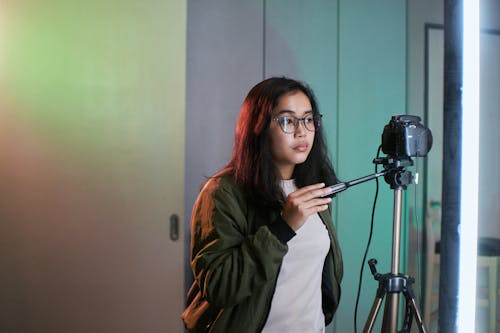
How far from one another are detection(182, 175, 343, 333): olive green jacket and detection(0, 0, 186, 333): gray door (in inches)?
39.2

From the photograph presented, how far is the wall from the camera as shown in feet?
8.15

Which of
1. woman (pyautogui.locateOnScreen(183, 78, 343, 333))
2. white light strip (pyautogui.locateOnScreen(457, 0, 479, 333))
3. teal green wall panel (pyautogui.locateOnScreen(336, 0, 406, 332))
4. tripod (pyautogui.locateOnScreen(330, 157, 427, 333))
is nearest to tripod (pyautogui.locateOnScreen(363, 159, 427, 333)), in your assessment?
tripod (pyautogui.locateOnScreen(330, 157, 427, 333))

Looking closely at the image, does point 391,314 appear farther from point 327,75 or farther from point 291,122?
point 327,75

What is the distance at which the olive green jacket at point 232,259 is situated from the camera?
117cm

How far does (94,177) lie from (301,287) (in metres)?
1.33

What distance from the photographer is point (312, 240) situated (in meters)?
1.33

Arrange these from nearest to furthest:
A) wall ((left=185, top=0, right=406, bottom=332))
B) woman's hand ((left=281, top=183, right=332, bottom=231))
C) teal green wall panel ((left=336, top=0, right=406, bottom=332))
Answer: woman's hand ((left=281, top=183, right=332, bottom=231)), wall ((left=185, top=0, right=406, bottom=332)), teal green wall panel ((left=336, top=0, right=406, bottom=332))

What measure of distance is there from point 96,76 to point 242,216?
132 cm

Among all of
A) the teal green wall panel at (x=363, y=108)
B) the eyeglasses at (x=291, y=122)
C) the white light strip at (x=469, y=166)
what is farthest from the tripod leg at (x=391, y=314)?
the teal green wall panel at (x=363, y=108)

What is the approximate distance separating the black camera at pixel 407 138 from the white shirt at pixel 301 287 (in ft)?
1.02

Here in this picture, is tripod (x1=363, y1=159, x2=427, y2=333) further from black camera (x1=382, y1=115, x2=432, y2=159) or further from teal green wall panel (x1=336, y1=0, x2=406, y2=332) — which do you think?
teal green wall panel (x1=336, y1=0, x2=406, y2=332)

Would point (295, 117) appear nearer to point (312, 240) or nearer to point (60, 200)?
point (312, 240)

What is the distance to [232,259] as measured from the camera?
1188mm

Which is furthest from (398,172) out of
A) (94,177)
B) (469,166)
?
(94,177)
